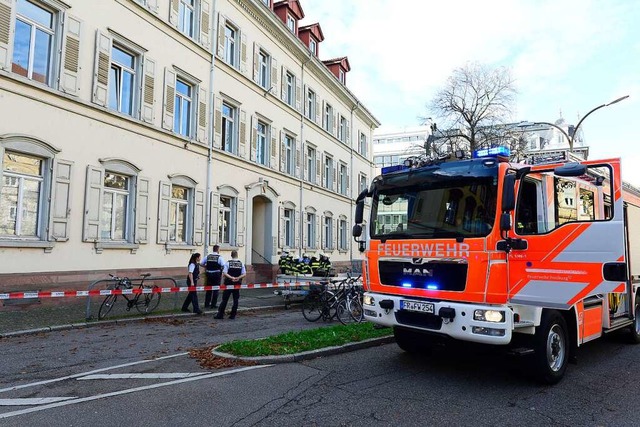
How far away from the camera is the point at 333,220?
29609 mm

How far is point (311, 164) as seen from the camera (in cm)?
2703

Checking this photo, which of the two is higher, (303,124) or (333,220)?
(303,124)

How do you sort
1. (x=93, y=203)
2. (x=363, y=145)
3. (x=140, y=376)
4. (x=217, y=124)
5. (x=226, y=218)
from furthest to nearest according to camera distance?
(x=363, y=145), (x=226, y=218), (x=217, y=124), (x=93, y=203), (x=140, y=376)

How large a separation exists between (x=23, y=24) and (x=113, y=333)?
806 centimetres

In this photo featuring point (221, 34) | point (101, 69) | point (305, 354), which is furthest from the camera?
point (221, 34)

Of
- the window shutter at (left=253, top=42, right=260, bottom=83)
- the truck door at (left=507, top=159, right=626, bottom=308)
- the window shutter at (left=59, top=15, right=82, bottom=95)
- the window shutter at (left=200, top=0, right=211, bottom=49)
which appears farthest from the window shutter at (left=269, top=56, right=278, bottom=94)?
the truck door at (left=507, top=159, right=626, bottom=308)

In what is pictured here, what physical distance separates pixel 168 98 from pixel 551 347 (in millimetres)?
13870

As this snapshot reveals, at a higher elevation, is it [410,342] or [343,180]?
[343,180]

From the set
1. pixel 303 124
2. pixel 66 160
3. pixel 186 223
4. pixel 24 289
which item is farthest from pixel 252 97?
pixel 24 289

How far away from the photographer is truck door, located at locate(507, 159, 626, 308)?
5.56 metres

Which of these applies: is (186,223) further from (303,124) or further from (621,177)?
(621,177)

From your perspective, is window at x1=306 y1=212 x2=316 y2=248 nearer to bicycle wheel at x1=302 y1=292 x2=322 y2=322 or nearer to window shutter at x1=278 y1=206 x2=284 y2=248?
window shutter at x1=278 y1=206 x2=284 y2=248

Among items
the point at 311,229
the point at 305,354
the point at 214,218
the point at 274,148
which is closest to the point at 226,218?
the point at 214,218

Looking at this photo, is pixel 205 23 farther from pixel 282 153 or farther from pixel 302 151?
pixel 302 151
